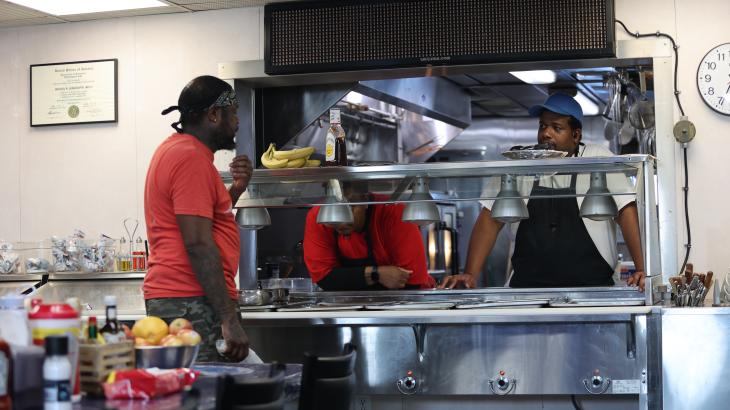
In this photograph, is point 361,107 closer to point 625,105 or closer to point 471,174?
point 625,105

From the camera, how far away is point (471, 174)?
14.7ft

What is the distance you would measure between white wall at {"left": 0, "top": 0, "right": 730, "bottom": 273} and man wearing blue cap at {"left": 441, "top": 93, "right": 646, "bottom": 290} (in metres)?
1.64

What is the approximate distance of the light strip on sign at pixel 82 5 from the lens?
18.4 feet

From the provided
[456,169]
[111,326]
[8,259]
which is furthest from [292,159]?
[111,326]

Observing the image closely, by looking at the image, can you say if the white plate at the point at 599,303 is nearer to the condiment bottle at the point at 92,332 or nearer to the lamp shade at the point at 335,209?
the lamp shade at the point at 335,209

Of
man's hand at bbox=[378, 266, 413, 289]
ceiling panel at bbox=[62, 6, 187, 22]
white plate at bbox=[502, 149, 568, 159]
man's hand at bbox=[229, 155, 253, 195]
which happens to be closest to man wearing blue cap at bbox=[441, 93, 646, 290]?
man's hand at bbox=[378, 266, 413, 289]

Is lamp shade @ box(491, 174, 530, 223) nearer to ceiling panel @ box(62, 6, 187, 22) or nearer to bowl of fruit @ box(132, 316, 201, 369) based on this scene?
bowl of fruit @ box(132, 316, 201, 369)

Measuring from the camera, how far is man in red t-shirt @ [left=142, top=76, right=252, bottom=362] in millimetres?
3543

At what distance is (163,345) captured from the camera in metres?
2.63

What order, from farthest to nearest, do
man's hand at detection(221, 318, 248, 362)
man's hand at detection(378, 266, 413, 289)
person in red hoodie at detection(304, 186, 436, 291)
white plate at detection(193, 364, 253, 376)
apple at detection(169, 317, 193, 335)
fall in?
1. person in red hoodie at detection(304, 186, 436, 291)
2. man's hand at detection(378, 266, 413, 289)
3. man's hand at detection(221, 318, 248, 362)
4. white plate at detection(193, 364, 253, 376)
5. apple at detection(169, 317, 193, 335)

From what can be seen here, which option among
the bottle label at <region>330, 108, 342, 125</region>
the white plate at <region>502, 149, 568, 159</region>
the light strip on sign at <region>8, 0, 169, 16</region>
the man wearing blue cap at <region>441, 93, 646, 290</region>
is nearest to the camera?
the white plate at <region>502, 149, 568, 159</region>

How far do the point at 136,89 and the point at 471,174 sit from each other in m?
2.39

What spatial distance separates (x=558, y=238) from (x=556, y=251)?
68mm

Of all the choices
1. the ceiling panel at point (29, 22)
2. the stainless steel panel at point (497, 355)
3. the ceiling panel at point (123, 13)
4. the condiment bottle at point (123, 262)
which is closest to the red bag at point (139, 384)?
the stainless steel panel at point (497, 355)
